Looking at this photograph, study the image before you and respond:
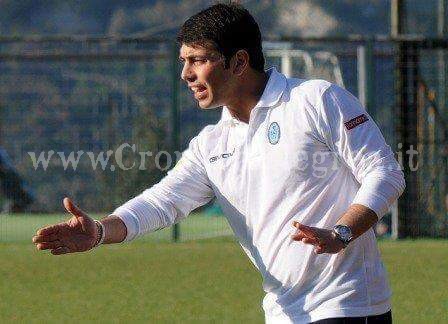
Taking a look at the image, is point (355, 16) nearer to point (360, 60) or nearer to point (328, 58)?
point (328, 58)

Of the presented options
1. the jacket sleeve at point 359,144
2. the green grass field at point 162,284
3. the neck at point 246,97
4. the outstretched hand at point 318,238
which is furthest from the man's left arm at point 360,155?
the green grass field at point 162,284

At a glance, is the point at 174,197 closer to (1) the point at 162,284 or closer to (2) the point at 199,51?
(2) the point at 199,51

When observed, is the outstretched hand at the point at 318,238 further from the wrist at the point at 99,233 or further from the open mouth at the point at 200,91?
the wrist at the point at 99,233

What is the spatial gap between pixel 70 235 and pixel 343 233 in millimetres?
1102

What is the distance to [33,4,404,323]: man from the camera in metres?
5.50

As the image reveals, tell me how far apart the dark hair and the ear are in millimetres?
20

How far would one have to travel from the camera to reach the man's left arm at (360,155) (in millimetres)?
5371

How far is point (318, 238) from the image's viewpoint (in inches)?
203

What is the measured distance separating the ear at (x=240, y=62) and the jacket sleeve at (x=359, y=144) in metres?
0.42

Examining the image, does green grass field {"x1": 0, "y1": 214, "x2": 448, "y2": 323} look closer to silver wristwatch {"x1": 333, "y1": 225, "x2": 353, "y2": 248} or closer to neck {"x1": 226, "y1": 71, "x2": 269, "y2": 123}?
neck {"x1": 226, "y1": 71, "x2": 269, "y2": 123}

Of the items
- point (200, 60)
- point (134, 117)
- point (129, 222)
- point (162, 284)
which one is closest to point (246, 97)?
point (200, 60)

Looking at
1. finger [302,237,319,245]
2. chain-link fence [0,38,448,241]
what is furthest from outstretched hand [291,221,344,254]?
chain-link fence [0,38,448,241]

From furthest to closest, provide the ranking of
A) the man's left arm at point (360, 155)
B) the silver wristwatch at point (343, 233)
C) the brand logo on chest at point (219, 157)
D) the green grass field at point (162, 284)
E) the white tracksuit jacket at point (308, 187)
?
the green grass field at point (162, 284) → the brand logo on chest at point (219, 157) → the white tracksuit jacket at point (308, 187) → the man's left arm at point (360, 155) → the silver wristwatch at point (343, 233)

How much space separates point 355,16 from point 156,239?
2913 centimetres
